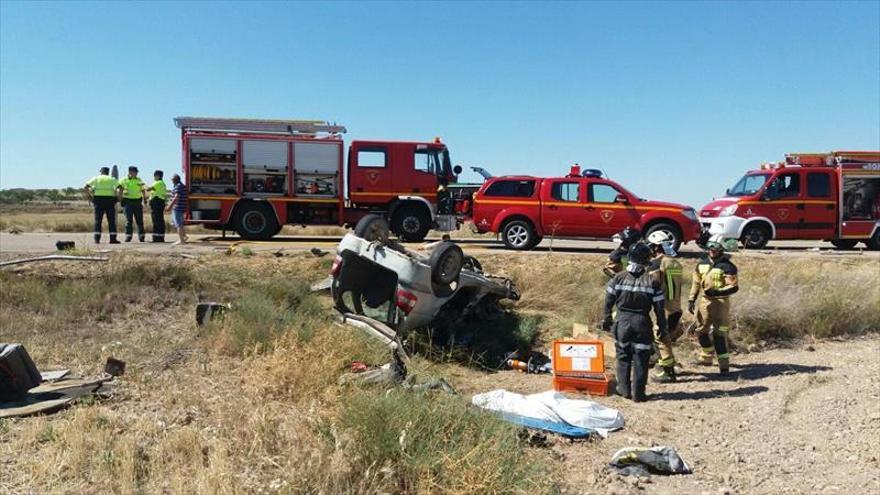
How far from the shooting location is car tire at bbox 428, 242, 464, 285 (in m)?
7.87

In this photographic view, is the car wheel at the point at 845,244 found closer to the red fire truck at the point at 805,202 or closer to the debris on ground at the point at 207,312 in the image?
the red fire truck at the point at 805,202

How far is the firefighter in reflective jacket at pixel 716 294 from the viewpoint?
755 centimetres

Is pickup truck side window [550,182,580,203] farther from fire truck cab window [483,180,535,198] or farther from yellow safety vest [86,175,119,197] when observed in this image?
yellow safety vest [86,175,119,197]

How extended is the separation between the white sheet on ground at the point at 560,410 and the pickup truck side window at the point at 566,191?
9.29 m

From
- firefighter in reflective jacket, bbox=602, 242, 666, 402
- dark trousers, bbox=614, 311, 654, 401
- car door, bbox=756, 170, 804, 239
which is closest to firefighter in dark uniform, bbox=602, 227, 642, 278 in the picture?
firefighter in reflective jacket, bbox=602, 242, 666, 402

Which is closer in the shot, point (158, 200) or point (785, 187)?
point (158, 200)

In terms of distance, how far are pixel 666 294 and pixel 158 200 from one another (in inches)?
472

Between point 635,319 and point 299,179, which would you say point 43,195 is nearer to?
point 299,179

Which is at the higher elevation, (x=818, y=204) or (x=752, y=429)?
(x=818, y=204)

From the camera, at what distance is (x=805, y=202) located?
16.6 metres

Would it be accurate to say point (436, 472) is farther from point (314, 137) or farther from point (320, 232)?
point (320, 232)

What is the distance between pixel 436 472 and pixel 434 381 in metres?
2.00

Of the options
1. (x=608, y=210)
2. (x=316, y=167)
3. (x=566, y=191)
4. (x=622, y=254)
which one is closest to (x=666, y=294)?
(x=622, y=254)

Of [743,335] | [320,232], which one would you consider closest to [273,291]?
[743,335]
